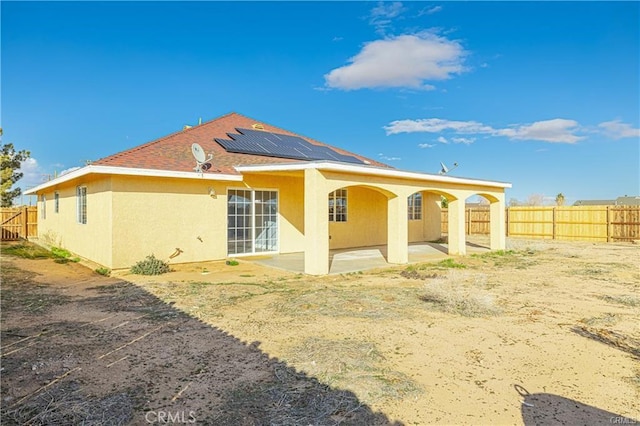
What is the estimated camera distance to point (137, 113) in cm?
2544

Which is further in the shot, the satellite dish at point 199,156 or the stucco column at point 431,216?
the stucco column at point 431,216

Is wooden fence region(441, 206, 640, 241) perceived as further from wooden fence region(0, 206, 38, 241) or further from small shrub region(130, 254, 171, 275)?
wooden fence region(0, 206, 38, 241)

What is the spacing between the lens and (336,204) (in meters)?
→ 16.6

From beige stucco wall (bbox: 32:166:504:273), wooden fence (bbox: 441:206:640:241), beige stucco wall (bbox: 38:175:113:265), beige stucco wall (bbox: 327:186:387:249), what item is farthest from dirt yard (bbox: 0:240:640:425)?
wooden fence (bbox: 441:206:640:241)

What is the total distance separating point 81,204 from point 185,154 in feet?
14.3

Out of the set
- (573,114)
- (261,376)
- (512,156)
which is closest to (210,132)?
(261,376)

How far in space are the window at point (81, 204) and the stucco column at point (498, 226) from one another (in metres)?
17.1

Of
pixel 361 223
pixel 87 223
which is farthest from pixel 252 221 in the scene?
pixel 361 223

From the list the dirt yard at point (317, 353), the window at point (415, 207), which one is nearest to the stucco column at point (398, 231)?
the dirt yard at point (317, 353)

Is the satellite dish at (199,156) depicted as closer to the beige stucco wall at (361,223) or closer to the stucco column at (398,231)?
the stucco column at (398,231)

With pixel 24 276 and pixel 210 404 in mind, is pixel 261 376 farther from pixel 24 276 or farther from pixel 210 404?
pixel 24 276

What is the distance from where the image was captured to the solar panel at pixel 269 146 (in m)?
15.2

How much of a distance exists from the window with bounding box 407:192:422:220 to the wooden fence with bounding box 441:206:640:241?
9245mm

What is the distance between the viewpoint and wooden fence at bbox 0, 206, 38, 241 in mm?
23094
